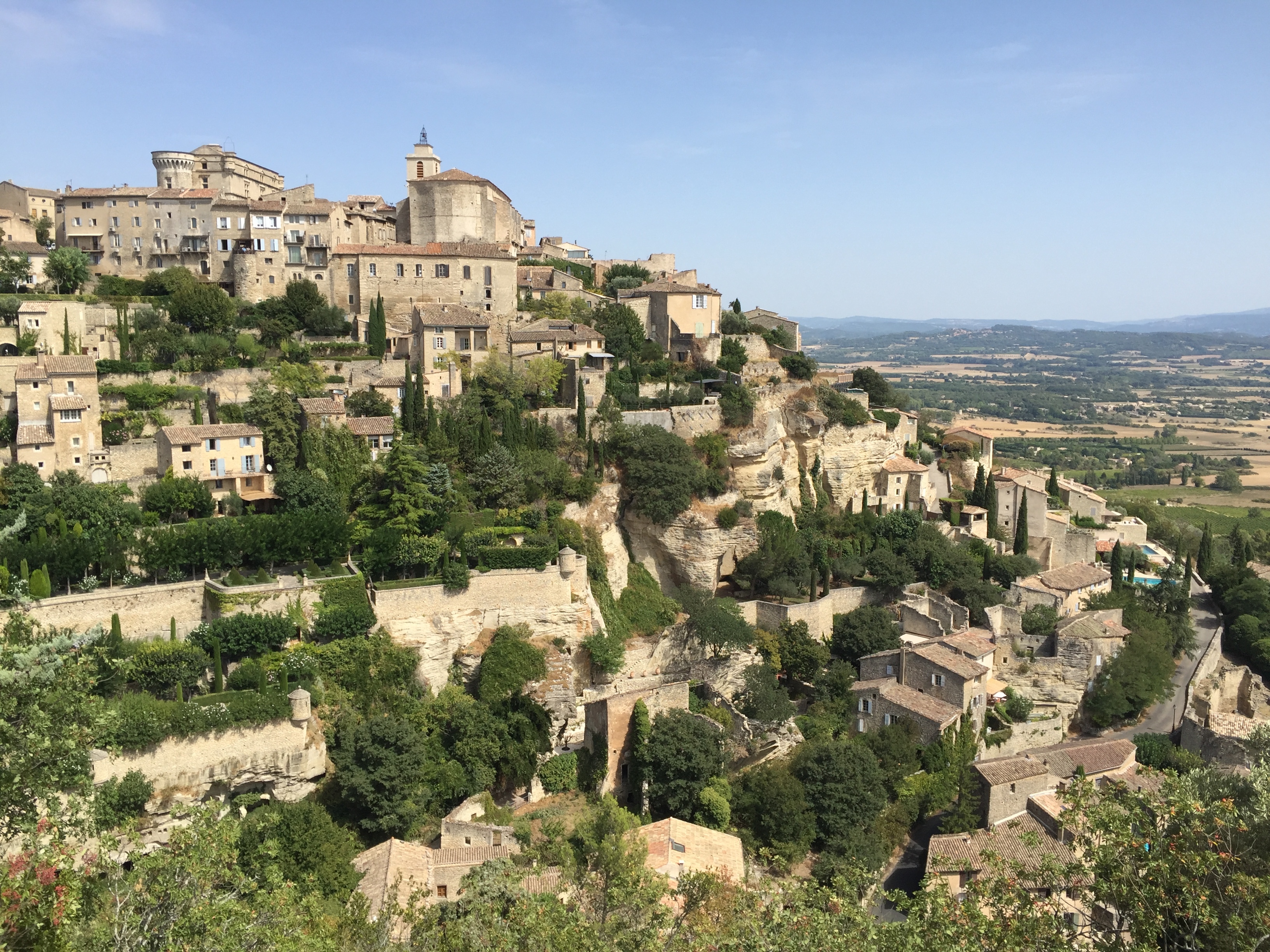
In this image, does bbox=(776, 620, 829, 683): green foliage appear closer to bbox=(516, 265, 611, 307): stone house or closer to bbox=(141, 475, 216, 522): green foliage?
bbox=(141, 475, 216, 522): green foliage

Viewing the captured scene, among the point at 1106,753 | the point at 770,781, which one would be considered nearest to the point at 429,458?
the point at 770,781

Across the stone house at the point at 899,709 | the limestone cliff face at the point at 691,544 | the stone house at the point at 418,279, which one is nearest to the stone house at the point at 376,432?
the limestone cliff face at the point at 691,544

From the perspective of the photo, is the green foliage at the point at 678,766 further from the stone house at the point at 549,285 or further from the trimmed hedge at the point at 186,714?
the stone house at the point at 549,285

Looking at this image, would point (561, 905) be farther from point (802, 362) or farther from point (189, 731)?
point (802, 362)

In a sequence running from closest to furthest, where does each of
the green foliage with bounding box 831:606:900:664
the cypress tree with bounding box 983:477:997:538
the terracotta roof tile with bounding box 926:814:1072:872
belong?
the terracotta roof tile with bounding box 926:814:1072:872 → the green foliage with bounding box 831:606:900:664 → the cypress tree with bounding box 983:477:997:538

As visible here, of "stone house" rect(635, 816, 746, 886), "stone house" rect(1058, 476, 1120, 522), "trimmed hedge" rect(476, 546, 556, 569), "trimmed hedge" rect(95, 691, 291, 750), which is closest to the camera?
"trimmed hedge" rect(95, 691, 291, 750)

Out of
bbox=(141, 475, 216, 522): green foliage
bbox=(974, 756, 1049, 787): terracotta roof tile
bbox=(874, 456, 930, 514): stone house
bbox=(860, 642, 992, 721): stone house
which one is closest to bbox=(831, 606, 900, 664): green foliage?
bbox=(860, 642, 992, 721): stone house

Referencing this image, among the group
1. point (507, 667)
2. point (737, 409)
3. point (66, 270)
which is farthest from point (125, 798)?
point (66, 270)
